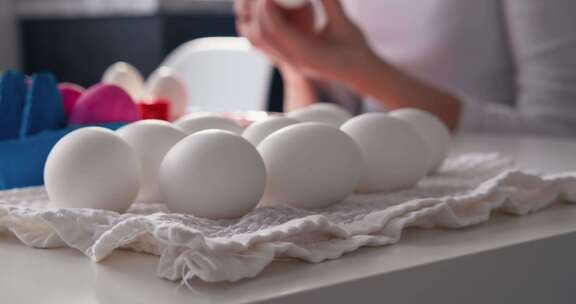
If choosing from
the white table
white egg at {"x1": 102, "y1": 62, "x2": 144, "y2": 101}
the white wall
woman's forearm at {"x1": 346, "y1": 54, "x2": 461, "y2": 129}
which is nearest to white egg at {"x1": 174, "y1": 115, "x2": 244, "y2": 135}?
the white table

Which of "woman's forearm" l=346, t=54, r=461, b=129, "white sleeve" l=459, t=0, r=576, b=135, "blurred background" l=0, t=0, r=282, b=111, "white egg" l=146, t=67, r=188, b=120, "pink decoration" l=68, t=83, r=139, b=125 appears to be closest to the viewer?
"pink decoration" l=68, t=83, r=139, b=125

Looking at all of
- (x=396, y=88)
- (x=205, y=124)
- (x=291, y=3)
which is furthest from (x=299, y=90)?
(x=205, y=124)

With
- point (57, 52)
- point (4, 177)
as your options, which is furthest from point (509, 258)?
point (57, 52)

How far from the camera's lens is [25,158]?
46cm

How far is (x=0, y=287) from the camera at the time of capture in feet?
0.96

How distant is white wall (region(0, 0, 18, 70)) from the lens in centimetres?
286

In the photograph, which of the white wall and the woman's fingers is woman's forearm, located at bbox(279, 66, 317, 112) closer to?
the woman's fingers

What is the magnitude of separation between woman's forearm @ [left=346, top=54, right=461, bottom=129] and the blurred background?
1.58m

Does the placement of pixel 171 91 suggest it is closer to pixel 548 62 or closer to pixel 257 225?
pixel 257 225

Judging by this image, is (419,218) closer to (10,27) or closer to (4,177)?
(4,177)

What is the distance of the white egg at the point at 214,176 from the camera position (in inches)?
14.1

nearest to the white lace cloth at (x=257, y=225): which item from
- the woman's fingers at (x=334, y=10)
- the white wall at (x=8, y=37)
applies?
the woman's fingers at (x=334, y=10)

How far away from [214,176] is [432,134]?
23 cm

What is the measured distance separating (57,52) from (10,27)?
21 centimetres
